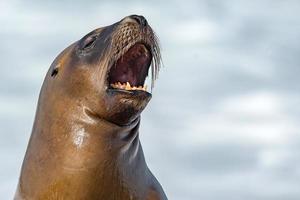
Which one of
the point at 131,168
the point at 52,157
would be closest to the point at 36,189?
the point at 52,157

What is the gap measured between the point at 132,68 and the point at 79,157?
125 centimetres

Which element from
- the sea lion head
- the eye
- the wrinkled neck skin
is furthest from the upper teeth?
the eye

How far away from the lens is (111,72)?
1098 cm

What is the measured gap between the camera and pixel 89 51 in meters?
11.2

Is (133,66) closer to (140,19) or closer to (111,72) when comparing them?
(111,72)

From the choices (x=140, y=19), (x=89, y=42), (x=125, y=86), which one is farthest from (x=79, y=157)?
(x=140, y=19)

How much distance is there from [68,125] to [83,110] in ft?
0.91

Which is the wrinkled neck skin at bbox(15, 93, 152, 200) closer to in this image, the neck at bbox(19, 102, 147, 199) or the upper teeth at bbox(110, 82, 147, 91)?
the neck at bbox(19, 102, 147, 199)

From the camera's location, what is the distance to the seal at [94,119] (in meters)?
10.8

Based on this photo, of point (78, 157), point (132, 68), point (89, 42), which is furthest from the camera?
point (89, 42)

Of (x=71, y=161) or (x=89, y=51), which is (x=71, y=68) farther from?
(x=71, y=161)

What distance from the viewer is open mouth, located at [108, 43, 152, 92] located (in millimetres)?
11000

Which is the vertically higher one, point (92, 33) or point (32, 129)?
point (92, 33)

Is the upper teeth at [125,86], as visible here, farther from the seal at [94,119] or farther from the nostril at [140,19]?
the nostril at [140,19]
